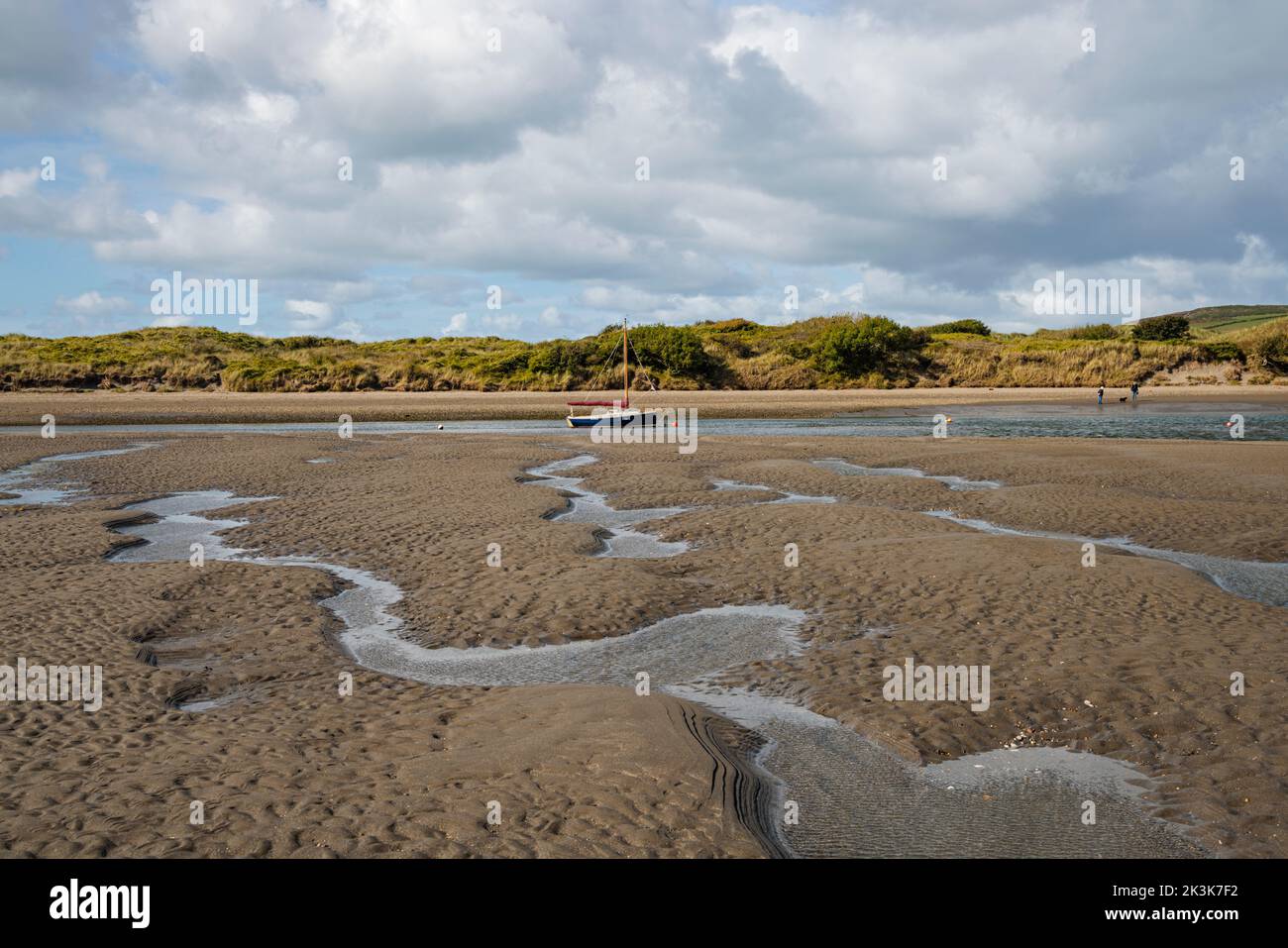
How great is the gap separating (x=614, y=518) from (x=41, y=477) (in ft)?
55.9

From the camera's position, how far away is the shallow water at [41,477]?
20.9m

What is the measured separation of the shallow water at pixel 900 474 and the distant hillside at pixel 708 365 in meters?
45.6

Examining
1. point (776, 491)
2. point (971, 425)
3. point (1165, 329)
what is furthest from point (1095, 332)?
point (776, 491)

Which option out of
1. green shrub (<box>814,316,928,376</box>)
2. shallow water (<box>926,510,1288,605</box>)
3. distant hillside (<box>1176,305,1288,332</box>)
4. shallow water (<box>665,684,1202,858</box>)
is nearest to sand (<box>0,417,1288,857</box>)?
shallow water (<box>665,684,1202,858</box>)

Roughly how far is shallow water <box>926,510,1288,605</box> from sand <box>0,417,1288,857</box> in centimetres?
49

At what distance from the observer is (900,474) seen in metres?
25.1

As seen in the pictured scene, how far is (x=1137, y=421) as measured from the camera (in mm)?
42906

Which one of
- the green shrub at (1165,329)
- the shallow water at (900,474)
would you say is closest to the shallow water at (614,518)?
the shallow water at (900,474)

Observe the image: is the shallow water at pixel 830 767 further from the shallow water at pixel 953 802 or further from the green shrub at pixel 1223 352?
the green shrub at pixel 1223 352

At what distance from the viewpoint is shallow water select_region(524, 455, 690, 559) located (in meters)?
15.4
